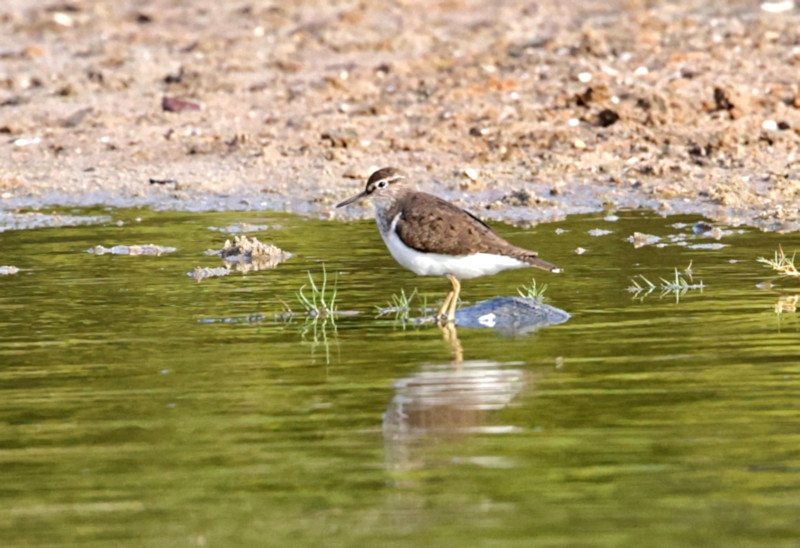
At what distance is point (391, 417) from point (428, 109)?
9.96 m

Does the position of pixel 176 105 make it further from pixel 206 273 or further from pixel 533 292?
pixel 533 292

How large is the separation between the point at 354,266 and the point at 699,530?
625cm

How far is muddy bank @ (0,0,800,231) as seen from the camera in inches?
560

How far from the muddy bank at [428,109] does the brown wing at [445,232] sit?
141 inches

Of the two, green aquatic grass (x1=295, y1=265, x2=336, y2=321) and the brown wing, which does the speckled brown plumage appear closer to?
the brown wing

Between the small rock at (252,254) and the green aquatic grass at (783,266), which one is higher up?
the small rock at (252,254)

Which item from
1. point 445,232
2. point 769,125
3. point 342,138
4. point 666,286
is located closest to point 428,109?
point 342,138

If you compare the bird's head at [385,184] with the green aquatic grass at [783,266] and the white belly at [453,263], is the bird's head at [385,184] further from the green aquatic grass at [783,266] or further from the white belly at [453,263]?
the green aquatic grass at [783,266]

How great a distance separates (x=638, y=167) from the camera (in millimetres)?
14328

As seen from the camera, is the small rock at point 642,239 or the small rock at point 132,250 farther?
the small rock at point 132,250

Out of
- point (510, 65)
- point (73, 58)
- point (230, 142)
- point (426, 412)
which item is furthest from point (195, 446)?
point (73, 58)

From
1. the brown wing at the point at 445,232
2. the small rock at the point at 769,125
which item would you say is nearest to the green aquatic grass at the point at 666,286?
the brown wing at the point at 445,232

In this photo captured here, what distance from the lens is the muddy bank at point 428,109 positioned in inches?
560

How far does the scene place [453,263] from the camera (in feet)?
30.3
